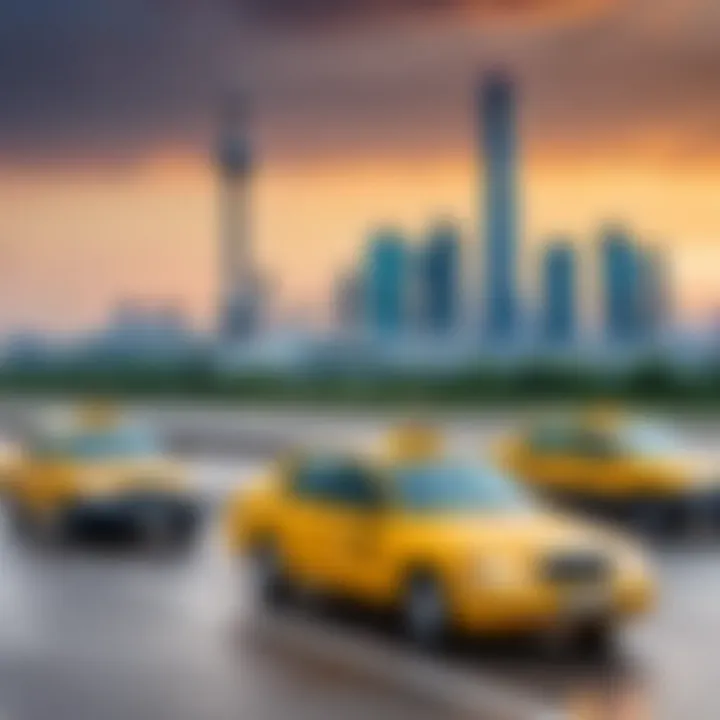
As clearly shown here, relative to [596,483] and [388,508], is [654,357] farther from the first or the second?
[388,508]

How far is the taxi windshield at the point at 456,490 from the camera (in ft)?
45.2

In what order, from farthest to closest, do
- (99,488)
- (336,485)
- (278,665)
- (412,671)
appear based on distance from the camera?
(99,488)
(336,485)
(278,665)
(412,671)

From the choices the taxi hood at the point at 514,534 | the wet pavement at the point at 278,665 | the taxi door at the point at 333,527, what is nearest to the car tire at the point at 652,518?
the wet pavement at the point at 278,665

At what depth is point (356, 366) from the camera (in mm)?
34500

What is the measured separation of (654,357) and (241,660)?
84.3ft

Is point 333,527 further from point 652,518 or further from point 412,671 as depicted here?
point 652,518

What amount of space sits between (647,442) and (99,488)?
20.3ft

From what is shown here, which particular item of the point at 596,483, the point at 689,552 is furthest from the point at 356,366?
the point at 689,552

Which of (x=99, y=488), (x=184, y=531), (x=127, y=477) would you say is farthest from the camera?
(x=184, y=531)

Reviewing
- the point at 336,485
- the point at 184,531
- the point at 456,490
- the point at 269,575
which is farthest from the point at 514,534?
the point at 184,531

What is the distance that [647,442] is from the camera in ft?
70.7

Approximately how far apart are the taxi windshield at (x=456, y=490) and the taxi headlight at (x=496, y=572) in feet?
3.63

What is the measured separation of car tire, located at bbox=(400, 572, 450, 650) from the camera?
12.8m

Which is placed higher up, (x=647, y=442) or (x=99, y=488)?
(x=647, y=442)
